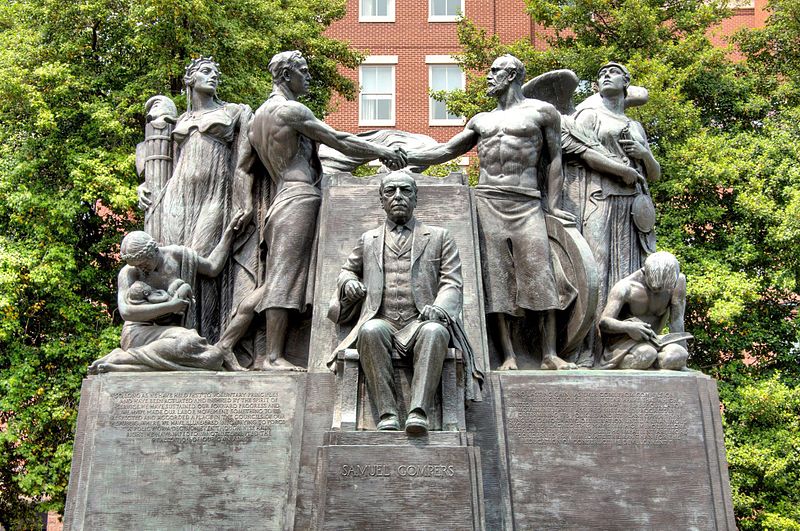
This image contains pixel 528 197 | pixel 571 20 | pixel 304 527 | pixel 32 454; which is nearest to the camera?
pixel 304 527

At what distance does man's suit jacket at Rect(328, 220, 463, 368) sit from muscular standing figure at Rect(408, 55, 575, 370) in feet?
4.32

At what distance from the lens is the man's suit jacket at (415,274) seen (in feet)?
28.3

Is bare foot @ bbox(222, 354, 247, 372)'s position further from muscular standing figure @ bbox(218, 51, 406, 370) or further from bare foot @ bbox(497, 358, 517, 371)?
bare foot @ bbox(497, 358, 517, 371)

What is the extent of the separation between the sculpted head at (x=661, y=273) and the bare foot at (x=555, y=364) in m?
1.10

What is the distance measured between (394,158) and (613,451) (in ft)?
11.9

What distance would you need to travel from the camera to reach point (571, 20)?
2345 cm

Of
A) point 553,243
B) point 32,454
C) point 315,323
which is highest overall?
point 553,243

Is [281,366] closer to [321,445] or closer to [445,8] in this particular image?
[321,445]

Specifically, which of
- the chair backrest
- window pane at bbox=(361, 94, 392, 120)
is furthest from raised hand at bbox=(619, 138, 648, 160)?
window pane at bbox=(361, 94, 392, 120)

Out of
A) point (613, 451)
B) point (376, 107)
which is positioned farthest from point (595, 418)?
point (376, 107)

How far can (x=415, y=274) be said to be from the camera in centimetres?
872

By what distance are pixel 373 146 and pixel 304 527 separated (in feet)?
12.8

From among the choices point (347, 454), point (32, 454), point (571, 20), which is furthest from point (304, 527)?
point (571, 20)

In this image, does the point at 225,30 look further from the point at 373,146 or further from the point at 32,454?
the point at 373,146
